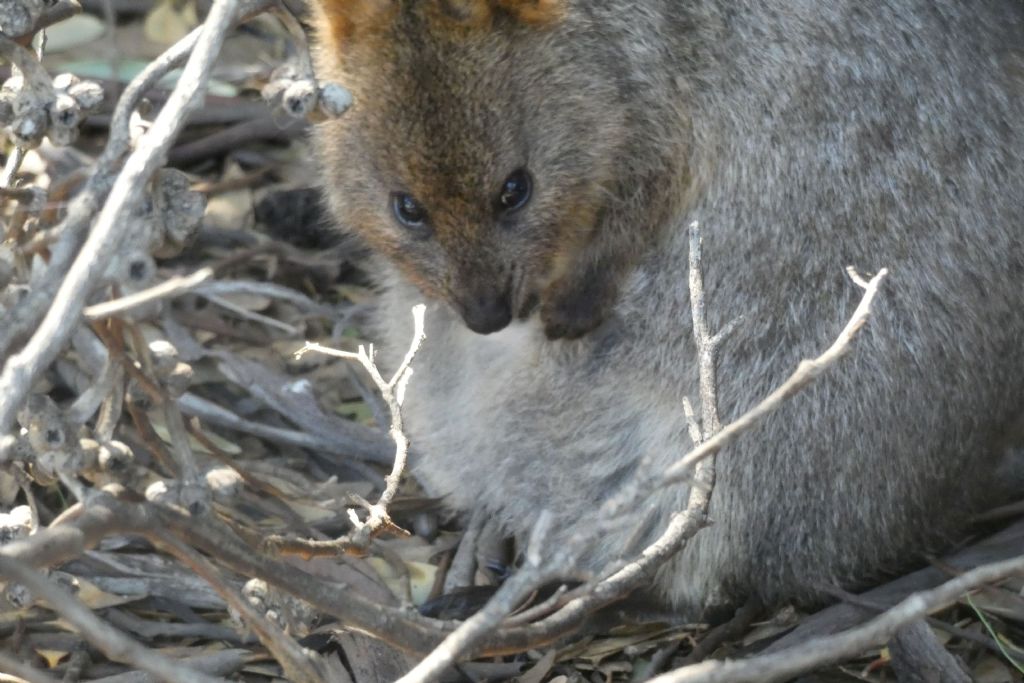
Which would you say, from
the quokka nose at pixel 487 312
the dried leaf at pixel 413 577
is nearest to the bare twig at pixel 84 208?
the quokka nose at pixel 487 312

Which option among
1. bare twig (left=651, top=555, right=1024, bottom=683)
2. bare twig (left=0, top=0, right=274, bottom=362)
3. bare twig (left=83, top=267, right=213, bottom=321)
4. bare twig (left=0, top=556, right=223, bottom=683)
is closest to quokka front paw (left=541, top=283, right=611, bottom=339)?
bare twig (left=0, top=0, right=274, bottom=362)

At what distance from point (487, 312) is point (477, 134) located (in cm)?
52

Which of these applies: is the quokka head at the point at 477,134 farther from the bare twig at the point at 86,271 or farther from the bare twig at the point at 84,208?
the bare twig at the point at 86,271

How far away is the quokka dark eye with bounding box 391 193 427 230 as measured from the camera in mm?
4375

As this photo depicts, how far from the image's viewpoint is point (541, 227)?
442 centimetres

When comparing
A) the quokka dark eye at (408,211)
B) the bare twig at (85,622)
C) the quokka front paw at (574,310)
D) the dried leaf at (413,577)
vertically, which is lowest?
the dried leaf at (413,577)

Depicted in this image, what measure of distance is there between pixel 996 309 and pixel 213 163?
3.67 m

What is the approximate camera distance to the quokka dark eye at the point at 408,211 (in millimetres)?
4375

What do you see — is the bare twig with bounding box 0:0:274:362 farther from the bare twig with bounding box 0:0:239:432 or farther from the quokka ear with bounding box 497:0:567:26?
the quokka ear with bounding box 497:0:567:26

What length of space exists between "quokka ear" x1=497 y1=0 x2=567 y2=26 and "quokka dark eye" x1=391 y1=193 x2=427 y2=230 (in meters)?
0.62

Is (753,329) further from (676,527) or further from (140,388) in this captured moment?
(140,388)

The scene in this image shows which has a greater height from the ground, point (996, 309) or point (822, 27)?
point (822, 27)

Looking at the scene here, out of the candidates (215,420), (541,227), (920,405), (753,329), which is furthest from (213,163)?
(920,405)

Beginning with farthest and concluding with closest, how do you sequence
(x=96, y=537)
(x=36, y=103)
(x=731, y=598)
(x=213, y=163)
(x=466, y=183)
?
(x=213, y=163), (x=731, y=598), (x=466, y=183), (x=36, y=103), (x=96, y=537)
